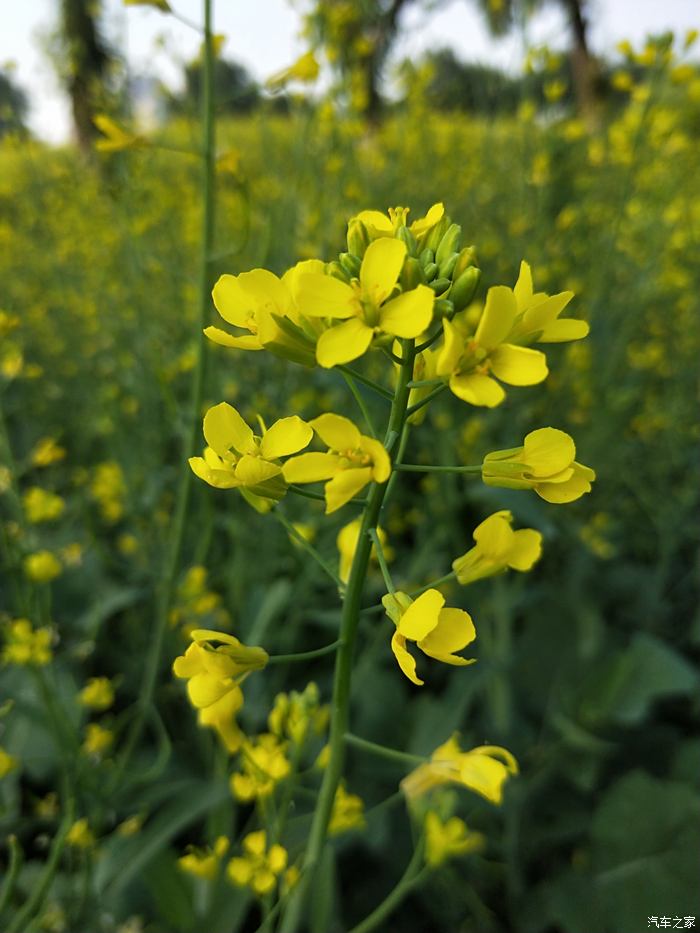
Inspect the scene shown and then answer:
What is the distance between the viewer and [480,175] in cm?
398

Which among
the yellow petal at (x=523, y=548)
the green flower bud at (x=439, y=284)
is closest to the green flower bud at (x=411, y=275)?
the green flower bud at (x=439, y=284)

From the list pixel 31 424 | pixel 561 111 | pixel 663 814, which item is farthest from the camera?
pixel 31 424

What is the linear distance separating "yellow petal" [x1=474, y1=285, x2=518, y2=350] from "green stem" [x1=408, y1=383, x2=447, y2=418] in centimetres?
6

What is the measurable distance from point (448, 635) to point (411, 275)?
12.9 inches

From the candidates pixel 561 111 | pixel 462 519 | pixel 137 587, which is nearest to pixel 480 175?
pixel 561 111

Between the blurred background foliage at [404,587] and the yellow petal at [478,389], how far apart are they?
0.82m

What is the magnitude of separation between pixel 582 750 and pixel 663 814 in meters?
0.26

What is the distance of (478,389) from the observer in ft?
1.86

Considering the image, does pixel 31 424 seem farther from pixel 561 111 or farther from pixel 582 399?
pixel 561 111

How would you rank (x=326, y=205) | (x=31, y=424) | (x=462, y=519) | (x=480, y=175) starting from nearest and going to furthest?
(x=462, y=519) < (x=326, y=205) < (x=31, y=424) < (x=480, y=175)

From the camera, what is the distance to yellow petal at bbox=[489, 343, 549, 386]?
1.84ft

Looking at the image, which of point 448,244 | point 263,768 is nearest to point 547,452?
point 448,244

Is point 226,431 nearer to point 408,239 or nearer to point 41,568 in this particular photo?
point 408,239

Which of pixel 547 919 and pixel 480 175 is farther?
pixel 480 175
